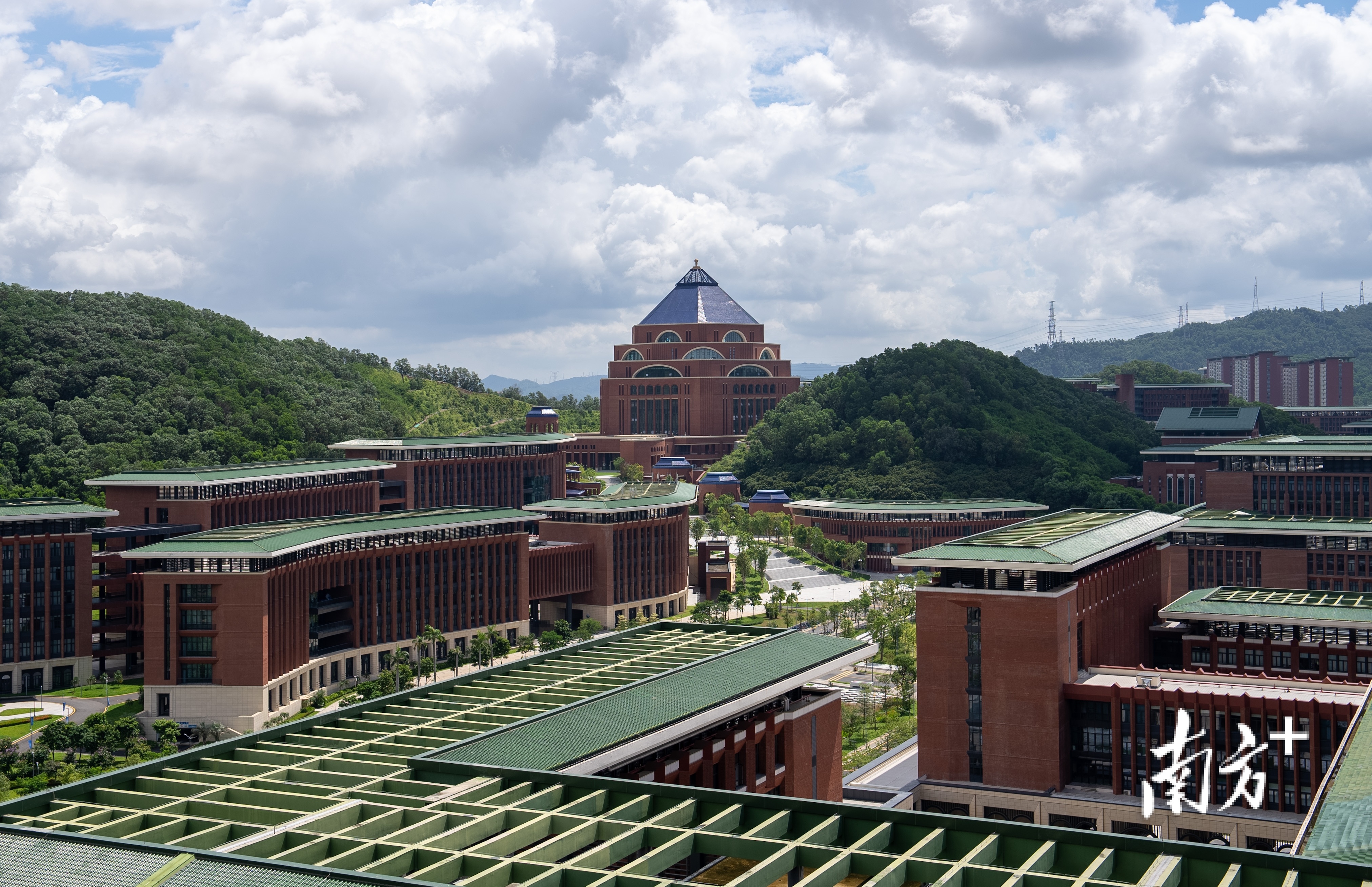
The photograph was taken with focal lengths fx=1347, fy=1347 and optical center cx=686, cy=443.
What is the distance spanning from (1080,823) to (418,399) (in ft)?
497

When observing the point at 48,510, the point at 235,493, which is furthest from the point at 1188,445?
the point at 48,510

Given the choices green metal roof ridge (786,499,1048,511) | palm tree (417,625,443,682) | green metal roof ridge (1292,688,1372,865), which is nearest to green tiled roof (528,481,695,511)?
palm tree (417,625,443,682)

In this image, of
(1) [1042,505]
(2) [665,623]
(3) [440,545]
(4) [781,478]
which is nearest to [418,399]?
(4) [781,478]

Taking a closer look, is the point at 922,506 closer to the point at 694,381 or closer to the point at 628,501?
A: the point at 628,501

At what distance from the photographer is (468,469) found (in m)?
128

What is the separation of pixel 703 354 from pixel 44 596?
114386mm

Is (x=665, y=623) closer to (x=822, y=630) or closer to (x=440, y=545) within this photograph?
(x=440, y=545)

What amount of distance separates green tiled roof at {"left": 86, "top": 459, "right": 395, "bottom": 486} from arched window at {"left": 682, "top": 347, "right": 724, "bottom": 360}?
7584 centimetres

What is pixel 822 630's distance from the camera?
102m

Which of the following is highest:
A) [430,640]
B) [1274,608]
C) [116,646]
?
[1274,608]

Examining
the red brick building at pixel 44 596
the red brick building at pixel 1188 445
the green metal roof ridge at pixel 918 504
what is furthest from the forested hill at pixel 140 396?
the red brick building at pixel 1188 445

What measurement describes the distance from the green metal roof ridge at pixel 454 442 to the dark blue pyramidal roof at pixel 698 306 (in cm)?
4914

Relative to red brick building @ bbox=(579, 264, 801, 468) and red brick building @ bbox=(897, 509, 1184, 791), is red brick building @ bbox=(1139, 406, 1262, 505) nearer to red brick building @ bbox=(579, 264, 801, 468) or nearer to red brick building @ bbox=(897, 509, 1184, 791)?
red brick building @ bbox=(579, 264, 801, 468)

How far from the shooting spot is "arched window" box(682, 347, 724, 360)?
186 meters
